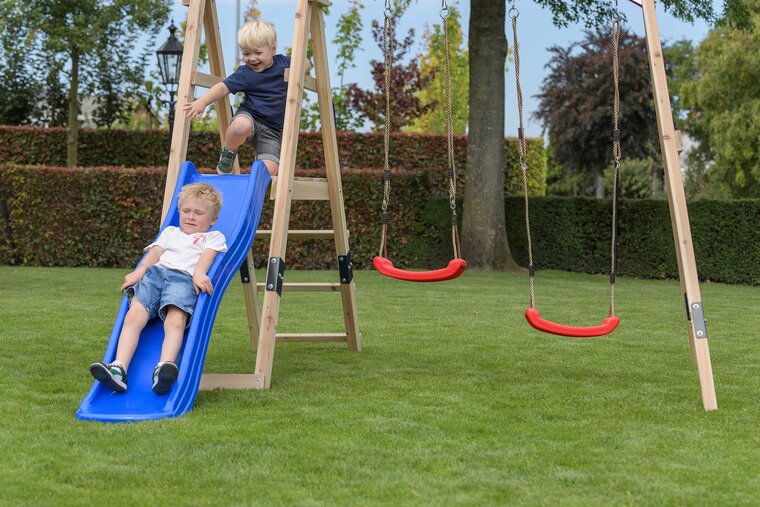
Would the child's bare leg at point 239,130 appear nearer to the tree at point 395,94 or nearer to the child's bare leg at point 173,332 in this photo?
the child's bare leg at point 173,332

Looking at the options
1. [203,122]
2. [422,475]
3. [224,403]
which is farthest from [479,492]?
[203,122]

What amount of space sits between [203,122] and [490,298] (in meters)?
19.4

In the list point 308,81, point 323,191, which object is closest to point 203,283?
point 323,191

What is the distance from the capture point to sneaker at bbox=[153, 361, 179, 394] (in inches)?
227

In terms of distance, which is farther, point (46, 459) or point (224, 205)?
point (224, 205)

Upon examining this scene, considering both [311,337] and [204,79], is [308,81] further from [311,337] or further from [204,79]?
[311,337]

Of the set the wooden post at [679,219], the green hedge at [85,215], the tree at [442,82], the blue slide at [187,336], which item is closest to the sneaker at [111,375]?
the blue slide at [187,336]

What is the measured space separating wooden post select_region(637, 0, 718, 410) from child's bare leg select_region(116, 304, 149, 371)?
3.02m

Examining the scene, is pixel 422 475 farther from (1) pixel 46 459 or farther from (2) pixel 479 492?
(1) pixel 46 459

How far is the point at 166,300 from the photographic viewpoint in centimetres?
616

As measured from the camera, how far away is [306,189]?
7555 mm

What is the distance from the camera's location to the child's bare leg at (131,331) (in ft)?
19.6

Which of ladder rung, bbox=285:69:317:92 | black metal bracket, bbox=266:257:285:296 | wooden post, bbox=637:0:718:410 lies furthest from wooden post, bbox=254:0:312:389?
wooden post, bbox=637:0:718:410

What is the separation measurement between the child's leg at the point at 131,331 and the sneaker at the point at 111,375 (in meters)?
0.06
